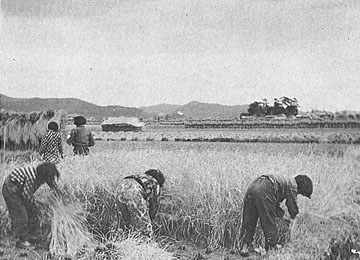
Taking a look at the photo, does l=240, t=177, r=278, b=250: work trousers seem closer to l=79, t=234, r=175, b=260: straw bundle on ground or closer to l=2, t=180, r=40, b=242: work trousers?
l=79, t=234, r=175, b=260: straw bundle on ground

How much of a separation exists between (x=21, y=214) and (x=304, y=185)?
1.93 meters

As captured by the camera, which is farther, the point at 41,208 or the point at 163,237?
the point at 41,208

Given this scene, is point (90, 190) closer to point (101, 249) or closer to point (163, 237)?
point (101, 249)

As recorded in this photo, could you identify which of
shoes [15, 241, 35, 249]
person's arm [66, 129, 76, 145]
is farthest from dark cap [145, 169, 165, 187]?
shoes [15, 241, 35, 249]

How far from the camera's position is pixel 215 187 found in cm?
298

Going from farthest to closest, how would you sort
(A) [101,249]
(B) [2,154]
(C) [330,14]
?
→ (B) [2,154], (A) [101,249], (C) [330,14]

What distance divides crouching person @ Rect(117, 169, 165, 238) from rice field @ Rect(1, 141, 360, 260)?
5 cm

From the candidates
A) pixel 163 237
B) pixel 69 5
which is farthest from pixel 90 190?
pixel 69 5

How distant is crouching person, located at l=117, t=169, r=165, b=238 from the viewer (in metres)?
3.07

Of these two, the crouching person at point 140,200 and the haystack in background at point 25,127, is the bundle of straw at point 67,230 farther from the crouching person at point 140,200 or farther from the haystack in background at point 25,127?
the haystack in background at point 25,127

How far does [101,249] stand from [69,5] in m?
1.66

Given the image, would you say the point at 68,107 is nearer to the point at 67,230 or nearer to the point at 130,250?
the point at 67,230

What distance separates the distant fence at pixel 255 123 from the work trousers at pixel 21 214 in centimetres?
103

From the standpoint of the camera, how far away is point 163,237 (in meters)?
3.05
